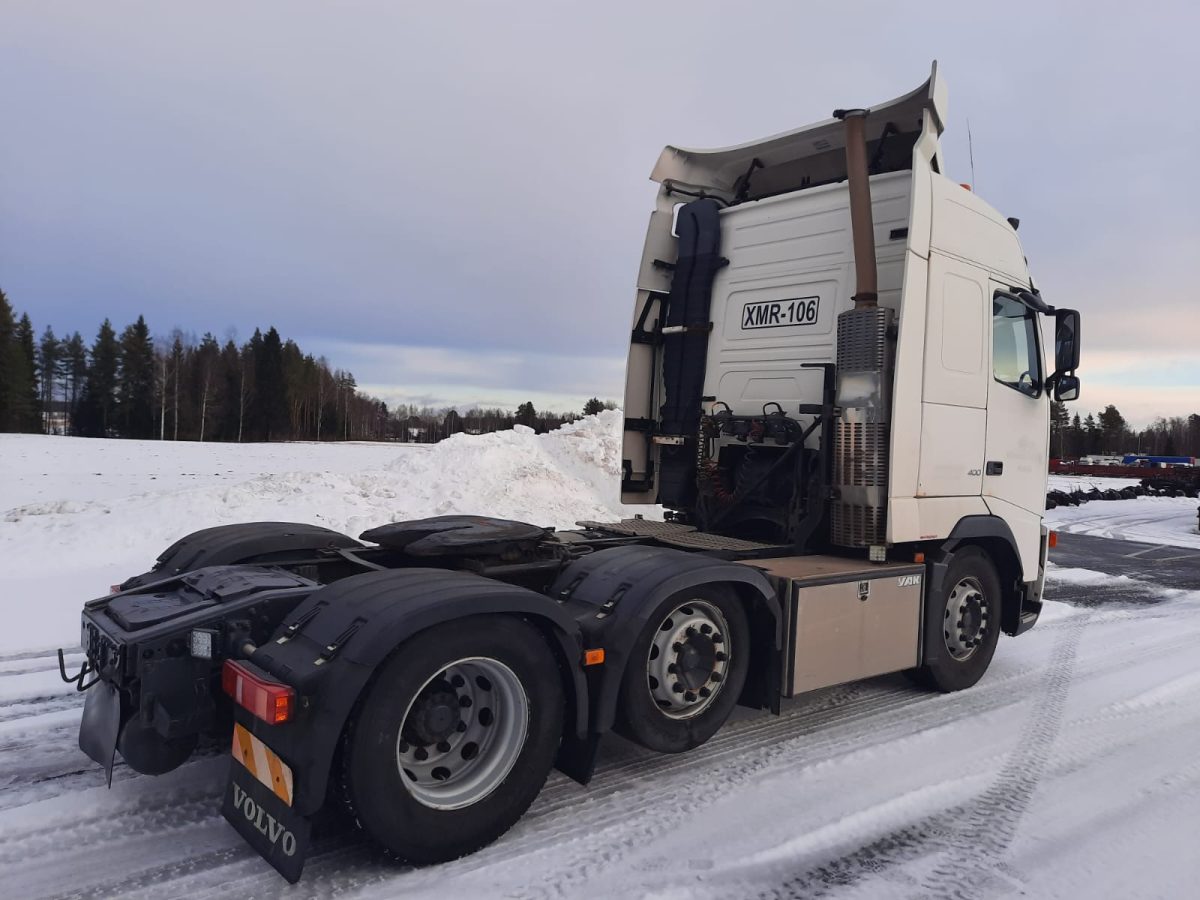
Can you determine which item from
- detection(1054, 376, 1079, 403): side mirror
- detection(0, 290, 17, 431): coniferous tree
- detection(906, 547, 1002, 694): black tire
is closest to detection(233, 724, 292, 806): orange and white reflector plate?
detection(906, 547, 1002, 694): black tire

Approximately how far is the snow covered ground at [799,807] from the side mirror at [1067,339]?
2.66 m

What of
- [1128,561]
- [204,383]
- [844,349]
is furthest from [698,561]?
[204,383]

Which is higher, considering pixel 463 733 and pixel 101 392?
pixel 101 392

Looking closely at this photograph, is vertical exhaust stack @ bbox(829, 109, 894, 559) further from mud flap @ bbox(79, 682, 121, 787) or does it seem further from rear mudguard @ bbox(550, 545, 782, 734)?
mud flap @ bbox(79, 682, 121, 787)

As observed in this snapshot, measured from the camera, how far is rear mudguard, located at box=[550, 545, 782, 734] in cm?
398

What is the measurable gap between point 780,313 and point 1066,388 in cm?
253

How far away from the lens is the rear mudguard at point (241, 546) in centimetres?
491

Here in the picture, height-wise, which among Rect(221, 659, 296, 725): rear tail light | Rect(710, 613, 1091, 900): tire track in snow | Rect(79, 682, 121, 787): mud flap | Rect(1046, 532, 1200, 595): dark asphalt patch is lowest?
Rect(710, 613, 1091, 900): tire track in snow

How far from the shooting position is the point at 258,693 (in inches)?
124

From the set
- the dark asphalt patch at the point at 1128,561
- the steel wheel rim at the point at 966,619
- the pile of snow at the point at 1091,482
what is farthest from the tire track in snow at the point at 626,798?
the pile of snow at the point at 1091,482

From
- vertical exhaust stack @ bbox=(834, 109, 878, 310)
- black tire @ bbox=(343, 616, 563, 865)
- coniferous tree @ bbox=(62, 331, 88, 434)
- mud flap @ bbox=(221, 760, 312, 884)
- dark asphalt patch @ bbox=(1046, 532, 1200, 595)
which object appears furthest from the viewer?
coniferous tree @ bbox=(62, 331, 88, 434)

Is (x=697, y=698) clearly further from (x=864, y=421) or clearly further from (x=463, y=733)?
(x=864, y=421)

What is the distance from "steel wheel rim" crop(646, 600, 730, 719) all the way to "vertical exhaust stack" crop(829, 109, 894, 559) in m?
1.66

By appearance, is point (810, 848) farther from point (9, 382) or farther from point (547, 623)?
point (9, 382)
